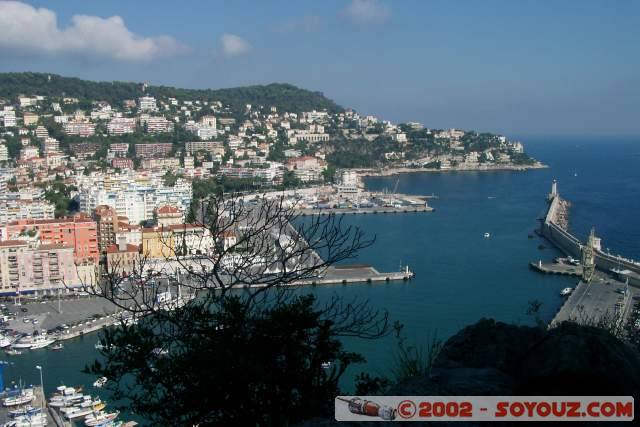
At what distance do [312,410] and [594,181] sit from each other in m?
20.3

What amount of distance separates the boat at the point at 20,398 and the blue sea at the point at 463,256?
31 cm

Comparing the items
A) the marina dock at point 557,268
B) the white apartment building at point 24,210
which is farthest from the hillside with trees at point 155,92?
the marina dock at point 557,268

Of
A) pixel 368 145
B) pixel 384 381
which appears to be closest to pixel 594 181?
pixel 368 145

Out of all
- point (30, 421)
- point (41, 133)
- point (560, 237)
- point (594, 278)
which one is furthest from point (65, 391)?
point (41, 133)

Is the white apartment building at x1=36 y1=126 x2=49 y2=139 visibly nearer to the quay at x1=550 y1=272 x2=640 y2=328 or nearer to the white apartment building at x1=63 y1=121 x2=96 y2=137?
the white apartment building at x1=63 y1=121 x2=96 y2=137

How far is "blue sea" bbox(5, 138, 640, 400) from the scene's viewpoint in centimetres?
558

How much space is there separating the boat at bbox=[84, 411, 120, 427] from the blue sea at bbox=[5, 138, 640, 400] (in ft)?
2.44

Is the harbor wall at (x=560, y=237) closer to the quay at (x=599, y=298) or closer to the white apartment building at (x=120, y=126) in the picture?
the quay at (x=599, y=298)

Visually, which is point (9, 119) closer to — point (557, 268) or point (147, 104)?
point (147, 104)

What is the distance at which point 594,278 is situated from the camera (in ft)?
25.6

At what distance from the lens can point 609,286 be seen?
7512 mm

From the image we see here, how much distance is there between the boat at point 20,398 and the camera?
447 cm

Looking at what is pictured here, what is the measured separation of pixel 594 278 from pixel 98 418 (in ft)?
19.4

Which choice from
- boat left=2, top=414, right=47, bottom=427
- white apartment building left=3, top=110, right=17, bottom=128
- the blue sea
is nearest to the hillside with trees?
white apartment building left=3, top=110, right=17, bottom=128
